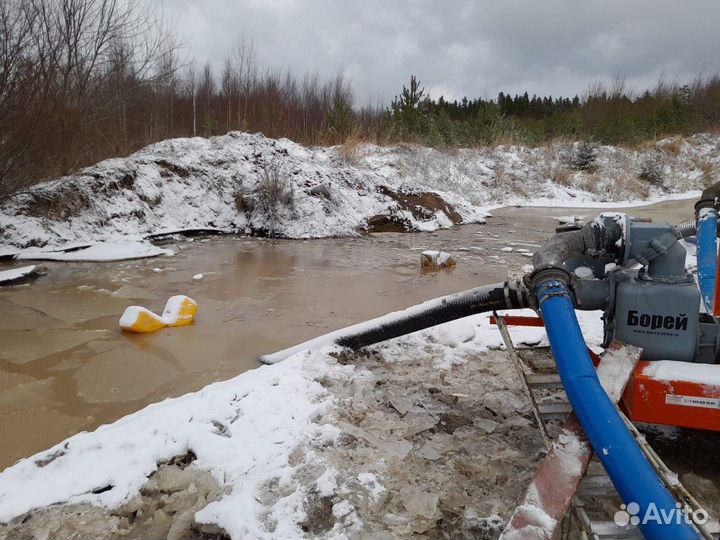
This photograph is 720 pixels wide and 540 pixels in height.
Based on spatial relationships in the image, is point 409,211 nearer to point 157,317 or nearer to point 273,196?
point 273,196

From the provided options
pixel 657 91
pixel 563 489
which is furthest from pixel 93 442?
pixel 657 91

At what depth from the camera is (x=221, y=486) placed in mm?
1598

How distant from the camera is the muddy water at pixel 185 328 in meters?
2.51

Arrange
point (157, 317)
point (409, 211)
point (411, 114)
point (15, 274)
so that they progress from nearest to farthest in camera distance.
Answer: point (157, 317) → point (15, 274) → point (409, 211) → point (411, 114)

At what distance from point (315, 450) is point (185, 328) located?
7.26 ft

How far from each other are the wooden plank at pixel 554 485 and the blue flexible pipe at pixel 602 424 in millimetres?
105

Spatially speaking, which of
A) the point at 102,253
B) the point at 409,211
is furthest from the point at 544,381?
the point at 409,211

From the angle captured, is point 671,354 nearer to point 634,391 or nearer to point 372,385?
point 634,391

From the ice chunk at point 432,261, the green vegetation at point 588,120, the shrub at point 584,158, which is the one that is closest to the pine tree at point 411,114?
the green vegetation at point 588,120

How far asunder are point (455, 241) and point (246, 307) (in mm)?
4863

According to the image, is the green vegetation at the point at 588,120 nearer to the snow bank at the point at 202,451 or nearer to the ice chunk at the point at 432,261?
the ice chunk at the point at 432,261

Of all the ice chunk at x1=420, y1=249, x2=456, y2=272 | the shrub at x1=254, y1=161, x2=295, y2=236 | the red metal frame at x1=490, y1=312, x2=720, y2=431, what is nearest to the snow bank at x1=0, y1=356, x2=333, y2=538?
the red metal frame at x1=490, y1=312, x2=720, y2=431

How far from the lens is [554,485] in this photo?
1.23m

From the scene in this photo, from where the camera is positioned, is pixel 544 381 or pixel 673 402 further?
pixel 544 381
